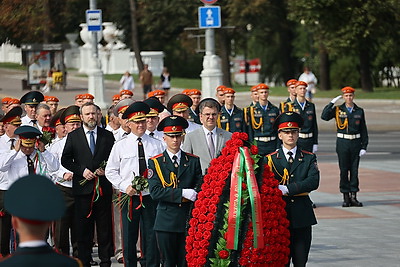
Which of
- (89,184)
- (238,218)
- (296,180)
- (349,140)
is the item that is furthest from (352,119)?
(238,218)

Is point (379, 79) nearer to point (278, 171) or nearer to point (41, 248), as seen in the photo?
point (278, 171)

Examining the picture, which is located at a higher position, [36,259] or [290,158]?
[36,259]

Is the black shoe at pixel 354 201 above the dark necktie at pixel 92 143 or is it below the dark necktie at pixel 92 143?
below

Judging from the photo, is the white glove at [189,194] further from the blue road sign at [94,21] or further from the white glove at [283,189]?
the blue road sign at [94,21]

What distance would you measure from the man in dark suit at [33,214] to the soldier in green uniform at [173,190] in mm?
Result: 4871

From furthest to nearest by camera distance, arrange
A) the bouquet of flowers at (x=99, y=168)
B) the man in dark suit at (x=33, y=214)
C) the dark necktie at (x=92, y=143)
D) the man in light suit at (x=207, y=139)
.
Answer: the dark necktie at (x=92, y=143) → the bouquet of flowers at (x=99, y=168) → the man in light suit at (x=207, y=139) → the man in dark suit at (x=33, y=214)

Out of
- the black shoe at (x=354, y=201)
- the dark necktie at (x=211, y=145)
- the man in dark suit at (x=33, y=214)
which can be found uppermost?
the man in dark suit at (x=33, y=214)

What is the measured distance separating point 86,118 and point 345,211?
19.6 feet

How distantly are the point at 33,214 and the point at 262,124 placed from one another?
12.5 metres

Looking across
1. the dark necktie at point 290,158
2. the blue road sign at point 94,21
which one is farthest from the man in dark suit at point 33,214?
the blue road sign at point 94,21

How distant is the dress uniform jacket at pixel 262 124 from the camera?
1703 centimetres

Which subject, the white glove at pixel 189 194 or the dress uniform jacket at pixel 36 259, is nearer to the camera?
the dress uniform jacket at pixel 36 259

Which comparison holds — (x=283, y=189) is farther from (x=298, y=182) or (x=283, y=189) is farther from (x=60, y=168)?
(x=60, y=168)

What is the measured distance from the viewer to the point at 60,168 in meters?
12.2
